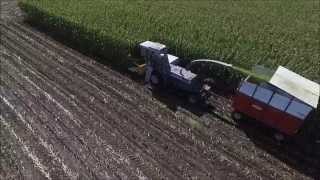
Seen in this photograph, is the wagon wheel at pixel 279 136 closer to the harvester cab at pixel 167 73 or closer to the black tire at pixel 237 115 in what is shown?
the black tire at pixel 237 115

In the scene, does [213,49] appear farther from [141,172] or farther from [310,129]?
[141,172]

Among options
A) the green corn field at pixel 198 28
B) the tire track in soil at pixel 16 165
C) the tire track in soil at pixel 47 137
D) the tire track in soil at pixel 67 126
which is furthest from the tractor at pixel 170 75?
the tire track in soil at pixel 16 165

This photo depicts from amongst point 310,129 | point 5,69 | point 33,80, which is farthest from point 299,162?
point 5,69

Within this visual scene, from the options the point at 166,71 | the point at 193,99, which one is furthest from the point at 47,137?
the point at 193,99

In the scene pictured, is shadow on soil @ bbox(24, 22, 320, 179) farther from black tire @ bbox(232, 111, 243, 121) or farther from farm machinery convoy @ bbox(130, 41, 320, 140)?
farm machinery convoy @ bbox(130, 41, 320, 140)

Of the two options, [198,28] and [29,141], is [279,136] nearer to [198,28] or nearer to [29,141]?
[29,141]

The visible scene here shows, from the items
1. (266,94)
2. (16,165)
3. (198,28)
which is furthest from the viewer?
(198,28)
